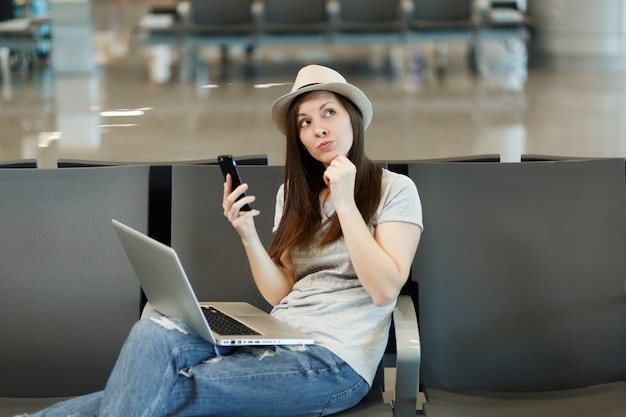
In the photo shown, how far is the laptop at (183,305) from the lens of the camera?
214 cm

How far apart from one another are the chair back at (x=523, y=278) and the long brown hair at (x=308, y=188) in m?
0.36

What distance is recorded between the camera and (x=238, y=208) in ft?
7.98

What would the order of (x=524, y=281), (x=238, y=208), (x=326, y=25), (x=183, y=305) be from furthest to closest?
(x=326, y=25)
(x=524, y=281)
(x=238, y=208)
(x=183, y=305)

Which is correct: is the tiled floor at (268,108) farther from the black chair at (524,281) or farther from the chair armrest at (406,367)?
the chair armrest at (406,367)

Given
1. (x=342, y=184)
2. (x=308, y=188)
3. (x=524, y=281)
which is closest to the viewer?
Result: (x=342, y=184)

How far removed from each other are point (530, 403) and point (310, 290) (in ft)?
2.19

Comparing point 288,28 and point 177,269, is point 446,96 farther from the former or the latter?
point 177,269

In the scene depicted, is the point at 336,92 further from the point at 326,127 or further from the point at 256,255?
the point at 256,255

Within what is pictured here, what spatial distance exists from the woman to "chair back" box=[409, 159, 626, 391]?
35cm

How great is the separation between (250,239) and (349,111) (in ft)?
1.34

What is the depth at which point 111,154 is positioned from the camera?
657cm

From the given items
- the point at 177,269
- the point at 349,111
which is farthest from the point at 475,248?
the point at 177,269

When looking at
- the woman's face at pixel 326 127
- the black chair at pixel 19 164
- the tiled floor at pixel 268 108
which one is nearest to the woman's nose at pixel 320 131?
the woman's face at pixel 326 127

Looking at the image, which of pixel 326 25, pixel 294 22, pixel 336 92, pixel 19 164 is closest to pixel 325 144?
pixel 336 92
